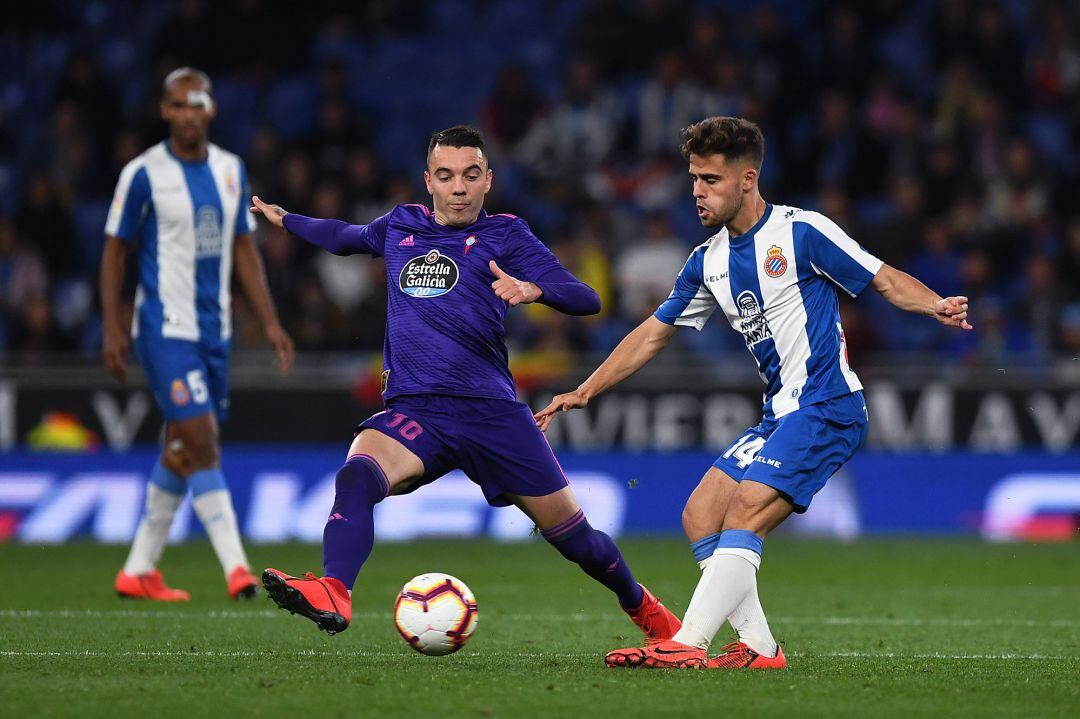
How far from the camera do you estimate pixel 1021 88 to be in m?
17.9

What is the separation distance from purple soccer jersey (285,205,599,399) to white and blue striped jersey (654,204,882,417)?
2.09 feet

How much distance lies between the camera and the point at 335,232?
22.5ft

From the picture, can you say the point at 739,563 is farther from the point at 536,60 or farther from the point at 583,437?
the point at 536,60

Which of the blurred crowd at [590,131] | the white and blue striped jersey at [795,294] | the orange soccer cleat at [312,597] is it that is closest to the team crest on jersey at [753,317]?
the white and blue striped jersey at [795,294]

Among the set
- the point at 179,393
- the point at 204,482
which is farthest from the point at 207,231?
the point at 204,482

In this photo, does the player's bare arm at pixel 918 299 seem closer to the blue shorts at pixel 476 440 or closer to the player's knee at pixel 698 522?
the player's knee at pixel 698 522

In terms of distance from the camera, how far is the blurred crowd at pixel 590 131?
1572cm

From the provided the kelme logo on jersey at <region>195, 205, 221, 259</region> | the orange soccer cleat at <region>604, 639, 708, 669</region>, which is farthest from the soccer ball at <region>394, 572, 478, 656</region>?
the kelme logo on jersey at <region>195, 205, 221, 259</region>

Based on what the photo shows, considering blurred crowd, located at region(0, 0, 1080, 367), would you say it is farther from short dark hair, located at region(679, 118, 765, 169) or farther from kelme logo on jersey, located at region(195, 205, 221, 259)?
short dark hair, located at region(679, 118, 765, 169)

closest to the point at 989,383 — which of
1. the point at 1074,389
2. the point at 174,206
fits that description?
the point at 1074,389

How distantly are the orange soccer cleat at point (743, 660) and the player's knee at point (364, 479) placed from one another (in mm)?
1434

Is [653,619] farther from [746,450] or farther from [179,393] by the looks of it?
[179,393]

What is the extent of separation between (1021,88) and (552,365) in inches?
282

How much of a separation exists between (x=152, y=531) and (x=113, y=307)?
1290mm
